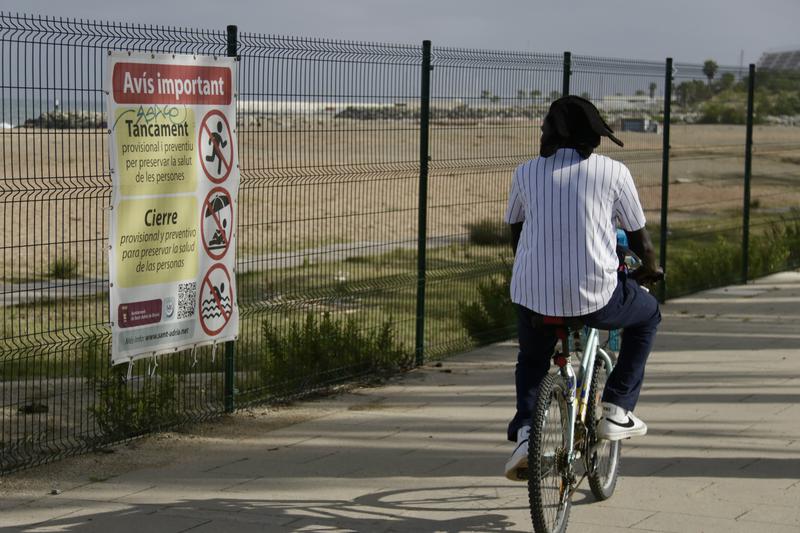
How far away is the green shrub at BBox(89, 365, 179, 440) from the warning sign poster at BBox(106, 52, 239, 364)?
298 mm

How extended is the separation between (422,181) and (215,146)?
2.47 m

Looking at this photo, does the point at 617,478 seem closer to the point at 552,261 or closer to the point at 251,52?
the point at 552,261

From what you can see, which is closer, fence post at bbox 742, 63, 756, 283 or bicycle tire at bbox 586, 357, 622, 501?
bicycle tire at bbox 586, 357, 622, 501

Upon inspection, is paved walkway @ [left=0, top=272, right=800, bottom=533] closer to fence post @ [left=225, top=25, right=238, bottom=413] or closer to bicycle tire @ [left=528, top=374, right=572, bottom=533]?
fence post @ [left=225, top=25, right=238, bottom=413]

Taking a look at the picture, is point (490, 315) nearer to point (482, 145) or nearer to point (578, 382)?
point (482, 145)

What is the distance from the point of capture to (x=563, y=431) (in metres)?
5.46

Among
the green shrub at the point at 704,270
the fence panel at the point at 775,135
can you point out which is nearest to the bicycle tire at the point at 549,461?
the green shrub at the point at 704,270

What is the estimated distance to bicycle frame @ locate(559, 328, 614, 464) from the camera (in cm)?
542

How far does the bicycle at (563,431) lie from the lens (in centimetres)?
517

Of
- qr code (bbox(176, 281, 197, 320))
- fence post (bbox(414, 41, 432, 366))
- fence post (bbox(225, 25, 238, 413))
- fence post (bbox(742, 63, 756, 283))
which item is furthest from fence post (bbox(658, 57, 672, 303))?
qr code (bbox(176, 281, 197, 320))

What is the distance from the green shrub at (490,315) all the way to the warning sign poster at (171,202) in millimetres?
3447

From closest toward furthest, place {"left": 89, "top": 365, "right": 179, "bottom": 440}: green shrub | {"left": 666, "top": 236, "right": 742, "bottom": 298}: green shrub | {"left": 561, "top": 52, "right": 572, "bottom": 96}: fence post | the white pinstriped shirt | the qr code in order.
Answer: the white pinstriped shirt < {"left": 89, "top": 365, "right": 179, "bottom": 440}: green shrub < the qr code < {"left": 561, "top": 52, "right": 572, "bottom": 96}: fence post < {"left": 666, "top": 236, "right": 742, "bottom": 298}: green shrub

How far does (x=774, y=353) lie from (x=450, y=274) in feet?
9.25

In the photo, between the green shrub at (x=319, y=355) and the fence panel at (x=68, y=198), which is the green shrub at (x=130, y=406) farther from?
the green shrub at (x=319, y=355)
